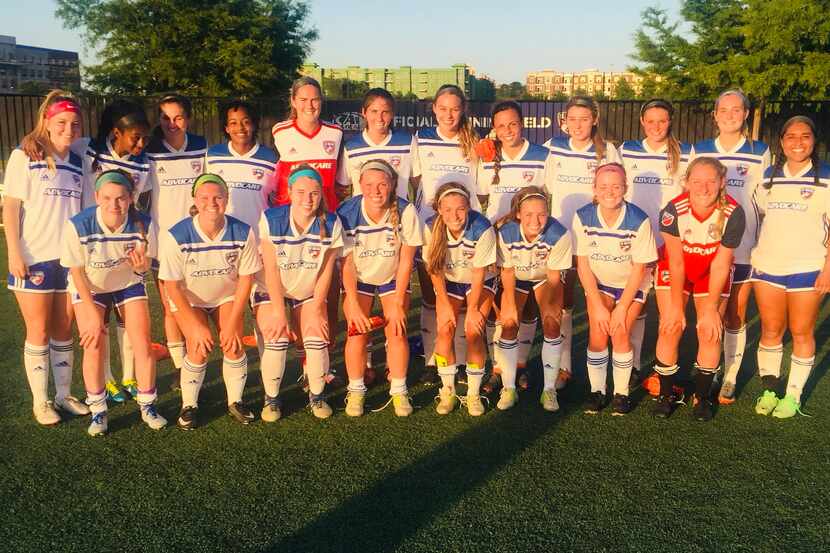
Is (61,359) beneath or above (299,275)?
beneath

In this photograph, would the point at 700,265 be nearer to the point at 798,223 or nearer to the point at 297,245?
the point at 798,223

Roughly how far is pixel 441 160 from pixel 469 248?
36.5 inches

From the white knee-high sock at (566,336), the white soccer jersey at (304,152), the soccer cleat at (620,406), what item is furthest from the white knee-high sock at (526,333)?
the white soccer jersey at (304,152)

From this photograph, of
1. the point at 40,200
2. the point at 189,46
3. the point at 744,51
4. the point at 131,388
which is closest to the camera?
the point at 40,200

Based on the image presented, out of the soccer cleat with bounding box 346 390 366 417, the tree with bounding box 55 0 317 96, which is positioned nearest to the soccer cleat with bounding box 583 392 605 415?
the soccer cleat with bounding box 346 390 366 417

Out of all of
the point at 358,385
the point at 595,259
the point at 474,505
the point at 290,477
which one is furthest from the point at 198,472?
the point at 595,259

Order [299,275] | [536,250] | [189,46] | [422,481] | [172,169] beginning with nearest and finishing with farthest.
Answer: [422,481], [299,275], [536,250], [172,169], [189,46]

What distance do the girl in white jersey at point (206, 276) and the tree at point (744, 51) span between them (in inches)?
615

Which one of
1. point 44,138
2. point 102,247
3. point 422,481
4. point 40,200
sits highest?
point 44,138

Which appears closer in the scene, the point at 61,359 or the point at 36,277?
the point at 36,277

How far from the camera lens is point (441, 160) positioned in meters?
4.90

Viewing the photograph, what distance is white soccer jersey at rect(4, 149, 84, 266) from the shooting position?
3.93m

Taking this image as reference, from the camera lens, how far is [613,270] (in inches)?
168

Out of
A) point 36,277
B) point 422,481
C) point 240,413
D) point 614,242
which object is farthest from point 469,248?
point 36,277
